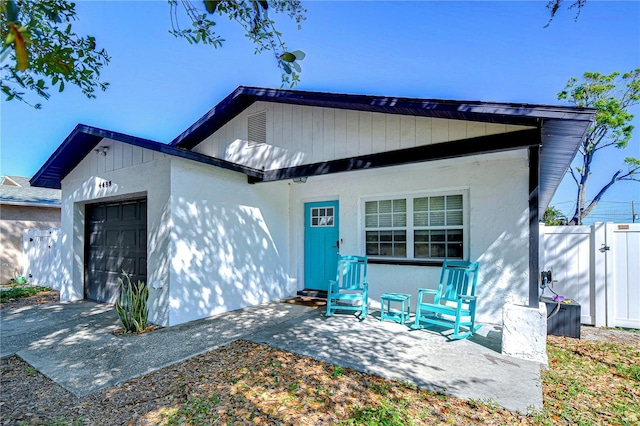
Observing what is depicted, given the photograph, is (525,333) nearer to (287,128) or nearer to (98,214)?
(287,128)

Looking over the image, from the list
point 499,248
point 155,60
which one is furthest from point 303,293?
point 155,60

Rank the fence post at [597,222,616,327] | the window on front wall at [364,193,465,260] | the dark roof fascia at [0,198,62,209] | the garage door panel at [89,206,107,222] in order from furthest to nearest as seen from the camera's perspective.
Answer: the dark roof fascia at [0,198,62,209], the garage door panel at [89,206,107,222], the window on front wall at [364,193,465,260], the fence post at [597,222,616,327]

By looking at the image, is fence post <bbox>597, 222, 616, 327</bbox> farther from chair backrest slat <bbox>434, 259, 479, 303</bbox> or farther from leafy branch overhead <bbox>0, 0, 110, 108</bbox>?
leafy branch overhead <bbox>0, 0, 110, 108</bbox>

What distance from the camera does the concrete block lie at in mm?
3902

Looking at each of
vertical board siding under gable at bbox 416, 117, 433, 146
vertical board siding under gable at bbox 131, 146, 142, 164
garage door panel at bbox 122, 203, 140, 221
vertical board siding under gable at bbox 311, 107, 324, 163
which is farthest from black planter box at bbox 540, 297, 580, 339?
garage door panel at bbox 122, 203, 140, 221

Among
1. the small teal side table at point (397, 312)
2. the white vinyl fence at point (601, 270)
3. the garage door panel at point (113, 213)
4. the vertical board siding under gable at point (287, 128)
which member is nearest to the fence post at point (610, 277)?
the white vinyl fence at point (601, 270)

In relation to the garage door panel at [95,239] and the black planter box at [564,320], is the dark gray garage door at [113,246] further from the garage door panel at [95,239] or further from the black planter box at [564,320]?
the black planter box at [564,320]

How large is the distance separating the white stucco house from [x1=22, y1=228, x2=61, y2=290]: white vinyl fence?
243 cm

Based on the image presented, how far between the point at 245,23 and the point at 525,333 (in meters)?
4.72

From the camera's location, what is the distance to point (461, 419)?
104 inches

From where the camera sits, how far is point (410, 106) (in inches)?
175

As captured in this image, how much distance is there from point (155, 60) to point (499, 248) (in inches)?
260

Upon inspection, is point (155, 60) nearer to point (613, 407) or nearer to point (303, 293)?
point (303, 293)

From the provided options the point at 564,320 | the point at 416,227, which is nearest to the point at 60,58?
the point at 416,227
